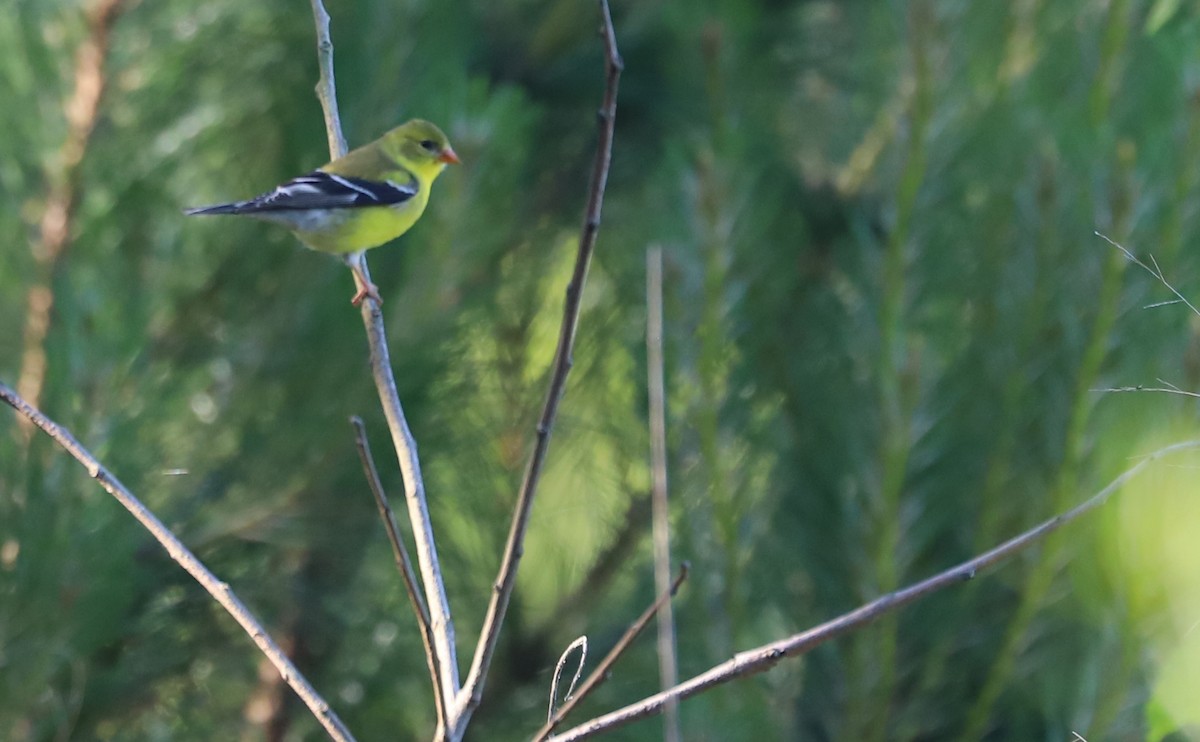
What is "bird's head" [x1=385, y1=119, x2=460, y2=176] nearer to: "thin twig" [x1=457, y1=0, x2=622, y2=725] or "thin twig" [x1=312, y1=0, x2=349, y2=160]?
"thin twig" [x1=312, y1=0, x2=349, y2=160]

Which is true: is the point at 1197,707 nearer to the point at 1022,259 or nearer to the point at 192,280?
the point at 1022,259

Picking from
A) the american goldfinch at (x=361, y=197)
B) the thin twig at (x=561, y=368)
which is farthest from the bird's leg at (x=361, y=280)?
the thin twig at (x=561, y=368)

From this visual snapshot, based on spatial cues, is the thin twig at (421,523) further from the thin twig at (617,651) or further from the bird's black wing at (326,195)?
the bird's black wing at (326,195)

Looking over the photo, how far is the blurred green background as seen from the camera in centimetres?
100

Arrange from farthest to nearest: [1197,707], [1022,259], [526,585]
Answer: [526,585]
[1022,259]
[1197,707]

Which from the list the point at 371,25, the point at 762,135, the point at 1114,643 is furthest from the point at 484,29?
the point at 1114,643

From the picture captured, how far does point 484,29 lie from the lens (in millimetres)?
1365

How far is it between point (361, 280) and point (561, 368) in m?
0.61

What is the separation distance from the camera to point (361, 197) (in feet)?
3.87

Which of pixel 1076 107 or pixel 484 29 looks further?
pixel 484 29

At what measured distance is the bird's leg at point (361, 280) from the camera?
0.70 metres

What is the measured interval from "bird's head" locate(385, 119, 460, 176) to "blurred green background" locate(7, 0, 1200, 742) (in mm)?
20

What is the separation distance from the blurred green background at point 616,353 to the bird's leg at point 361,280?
13 cm

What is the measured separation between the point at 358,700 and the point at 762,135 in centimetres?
67
